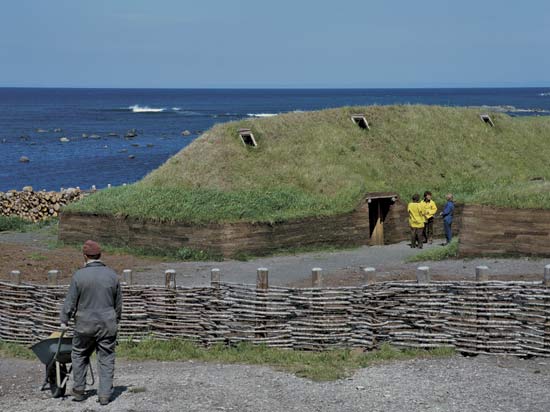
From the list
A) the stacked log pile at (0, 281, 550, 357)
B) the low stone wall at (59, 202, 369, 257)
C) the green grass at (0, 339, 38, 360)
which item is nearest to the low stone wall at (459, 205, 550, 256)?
the low stone wall at (59, 202, 369, 257)

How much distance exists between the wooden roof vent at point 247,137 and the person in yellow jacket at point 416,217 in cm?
785

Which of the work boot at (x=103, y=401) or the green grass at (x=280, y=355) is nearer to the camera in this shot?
the work boot at (x=103, y=401)

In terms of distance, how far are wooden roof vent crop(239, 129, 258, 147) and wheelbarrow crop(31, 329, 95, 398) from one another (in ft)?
72.0

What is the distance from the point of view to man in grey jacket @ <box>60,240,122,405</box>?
1124cm

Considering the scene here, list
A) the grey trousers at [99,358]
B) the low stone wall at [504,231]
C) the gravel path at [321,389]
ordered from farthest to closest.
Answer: the low stone wall at [504,231]
the gravel path at [321,389]
the grey trousers at [99,358]

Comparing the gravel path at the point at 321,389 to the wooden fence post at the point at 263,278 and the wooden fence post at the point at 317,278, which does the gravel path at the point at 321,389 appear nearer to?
the wooden fence post at the point at 263,278

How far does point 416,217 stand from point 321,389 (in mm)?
16003

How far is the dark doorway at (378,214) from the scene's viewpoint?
3105 centimetres

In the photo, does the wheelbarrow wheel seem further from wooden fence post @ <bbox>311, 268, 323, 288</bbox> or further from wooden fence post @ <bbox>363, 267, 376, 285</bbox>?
wooden fence post @ <bbox>363, 267, 376, 285</bbox>

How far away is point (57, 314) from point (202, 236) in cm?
1214

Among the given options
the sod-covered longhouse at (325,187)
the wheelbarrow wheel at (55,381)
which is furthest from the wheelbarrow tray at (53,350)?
the sod-covered longhouse at (325,187)

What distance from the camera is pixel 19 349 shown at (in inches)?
639

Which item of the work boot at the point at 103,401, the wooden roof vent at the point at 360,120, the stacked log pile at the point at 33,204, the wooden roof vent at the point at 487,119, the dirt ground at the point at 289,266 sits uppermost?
the wooden roof vent at the point at 487,119

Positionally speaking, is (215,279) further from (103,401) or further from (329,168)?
(329,168)
